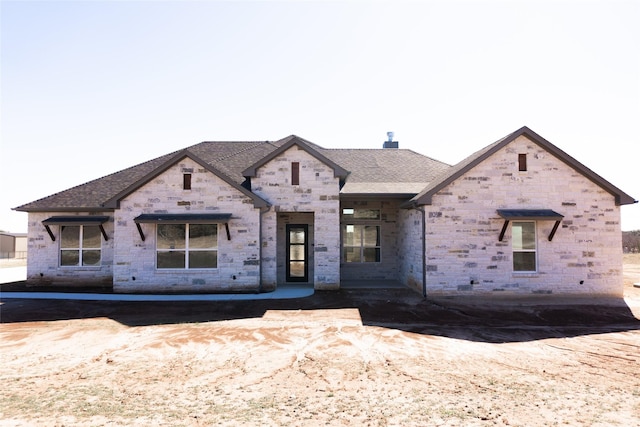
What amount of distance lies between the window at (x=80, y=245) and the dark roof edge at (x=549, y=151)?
1288 centimetres

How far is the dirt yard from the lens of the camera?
4590 millimetres

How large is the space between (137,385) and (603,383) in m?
7.08

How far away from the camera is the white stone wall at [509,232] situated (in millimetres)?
12117

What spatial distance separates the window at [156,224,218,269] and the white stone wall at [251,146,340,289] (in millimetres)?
2405

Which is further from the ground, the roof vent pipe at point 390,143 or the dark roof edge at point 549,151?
the roof vent pipe at point 390,143

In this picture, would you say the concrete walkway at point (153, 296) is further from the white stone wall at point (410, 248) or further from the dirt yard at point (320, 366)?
the white stone wall at point (410, 248)

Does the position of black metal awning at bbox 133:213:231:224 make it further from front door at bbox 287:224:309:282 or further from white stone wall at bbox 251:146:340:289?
front door at bbox 287:224:309:282

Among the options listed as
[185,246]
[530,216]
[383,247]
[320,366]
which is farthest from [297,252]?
[320,366]

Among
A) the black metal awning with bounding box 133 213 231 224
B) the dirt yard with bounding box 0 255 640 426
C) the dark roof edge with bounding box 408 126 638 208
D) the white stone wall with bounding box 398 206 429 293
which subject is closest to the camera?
the dirt yard with bounding box 0 255 640 426

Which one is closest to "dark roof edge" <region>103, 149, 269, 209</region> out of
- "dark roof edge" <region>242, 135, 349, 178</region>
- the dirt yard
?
"dark roof edge" <region>242, 135, 349, 178</region>

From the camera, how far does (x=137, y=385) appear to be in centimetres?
549

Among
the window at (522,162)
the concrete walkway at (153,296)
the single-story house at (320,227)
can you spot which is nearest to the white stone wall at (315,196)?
the single-story house at (320,227)

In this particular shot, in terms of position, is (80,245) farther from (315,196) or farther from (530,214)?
(530,214)

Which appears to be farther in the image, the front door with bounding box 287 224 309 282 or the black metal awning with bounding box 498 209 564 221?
the front door with bounding box 287 224 309 282
